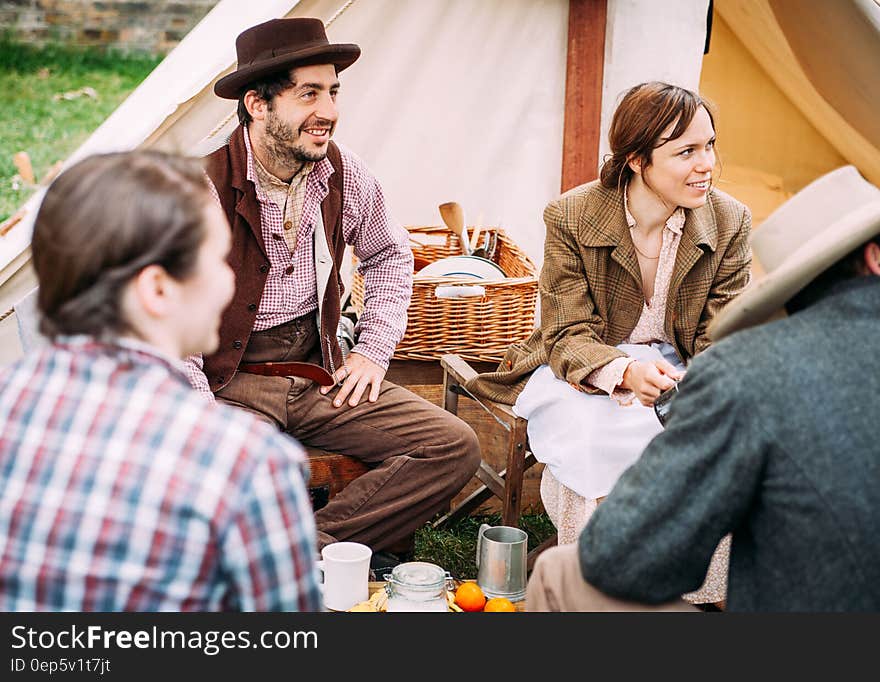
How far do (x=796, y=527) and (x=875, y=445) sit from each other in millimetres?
146

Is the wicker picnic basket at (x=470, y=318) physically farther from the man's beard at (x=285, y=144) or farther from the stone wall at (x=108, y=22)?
the stone wall at (x=108, y=22)

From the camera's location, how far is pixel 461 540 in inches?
124

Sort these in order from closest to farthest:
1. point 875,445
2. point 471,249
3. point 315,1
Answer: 1. point 875,445
2. point 315,1
3. point 471,249

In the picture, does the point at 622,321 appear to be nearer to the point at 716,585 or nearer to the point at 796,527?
the point at 716,585

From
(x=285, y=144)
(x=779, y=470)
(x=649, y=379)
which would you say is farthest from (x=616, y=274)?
(x=779, y=470)

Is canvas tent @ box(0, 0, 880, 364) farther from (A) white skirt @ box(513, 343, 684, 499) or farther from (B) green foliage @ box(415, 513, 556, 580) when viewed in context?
(A) white skirt @ box(513, 343, 684, 499)

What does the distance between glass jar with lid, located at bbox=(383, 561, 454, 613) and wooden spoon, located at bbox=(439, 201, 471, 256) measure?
5.34 ft

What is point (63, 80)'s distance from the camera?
23.6 ft

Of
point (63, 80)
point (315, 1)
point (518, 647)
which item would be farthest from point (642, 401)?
point (63, 80)

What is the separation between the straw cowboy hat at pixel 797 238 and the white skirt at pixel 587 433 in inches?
40.4

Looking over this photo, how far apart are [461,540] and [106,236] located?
83.7 inches

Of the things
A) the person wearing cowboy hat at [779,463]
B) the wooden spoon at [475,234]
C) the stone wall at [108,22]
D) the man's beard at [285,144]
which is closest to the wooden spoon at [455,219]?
the wooden spoon at [475,234]

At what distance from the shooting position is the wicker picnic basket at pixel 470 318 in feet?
10.7

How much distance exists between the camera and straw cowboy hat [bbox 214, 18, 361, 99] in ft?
8.75
